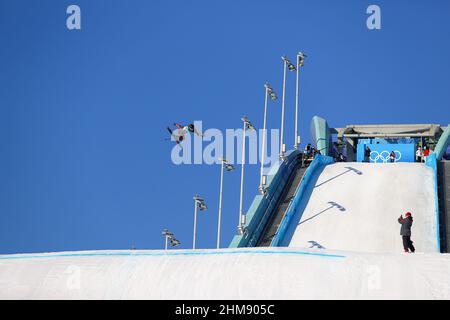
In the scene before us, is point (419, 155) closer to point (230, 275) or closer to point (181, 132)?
point (181, 132)

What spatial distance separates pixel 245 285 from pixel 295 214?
670 inches

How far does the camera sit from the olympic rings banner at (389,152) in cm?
4697

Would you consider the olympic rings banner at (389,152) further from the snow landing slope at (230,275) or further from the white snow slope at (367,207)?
the snow landing slope at (230,275)

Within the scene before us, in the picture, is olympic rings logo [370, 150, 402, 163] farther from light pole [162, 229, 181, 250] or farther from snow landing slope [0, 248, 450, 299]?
snow landing slope [0, 248, 450, 299]

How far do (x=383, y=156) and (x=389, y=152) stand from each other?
344 millimetres

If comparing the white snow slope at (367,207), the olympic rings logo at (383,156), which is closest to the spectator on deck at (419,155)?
the olympic rings logo at (383,156)

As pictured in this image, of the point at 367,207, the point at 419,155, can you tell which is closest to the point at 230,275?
the point at 367,207

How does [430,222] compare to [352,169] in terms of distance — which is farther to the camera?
[352,169]

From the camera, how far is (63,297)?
17.9 m

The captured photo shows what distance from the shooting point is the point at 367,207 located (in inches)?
1346

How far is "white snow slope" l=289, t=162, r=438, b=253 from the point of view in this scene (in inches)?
1222

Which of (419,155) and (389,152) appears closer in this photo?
(419,155)

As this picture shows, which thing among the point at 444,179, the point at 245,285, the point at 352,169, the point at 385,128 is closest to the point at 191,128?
the point at 352,169
